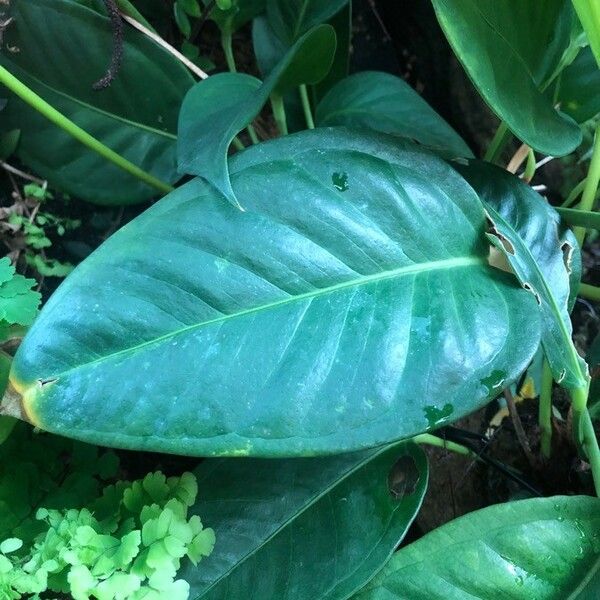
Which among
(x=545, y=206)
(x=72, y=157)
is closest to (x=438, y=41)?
(x=545, y=206)

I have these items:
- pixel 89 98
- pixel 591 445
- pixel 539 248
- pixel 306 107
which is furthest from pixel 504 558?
pixel 89 98


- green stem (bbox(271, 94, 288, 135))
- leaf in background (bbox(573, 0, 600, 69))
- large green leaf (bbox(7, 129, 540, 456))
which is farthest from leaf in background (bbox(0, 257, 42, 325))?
leaf in background (bbox(573, 0, 600, 69))

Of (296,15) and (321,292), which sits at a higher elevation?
(296,15)

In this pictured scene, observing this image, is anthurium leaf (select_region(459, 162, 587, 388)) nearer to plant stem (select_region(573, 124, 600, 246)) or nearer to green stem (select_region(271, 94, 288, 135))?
plant stem (select_region(573, 124, 600, 246))

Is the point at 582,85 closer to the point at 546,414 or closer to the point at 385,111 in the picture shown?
the point at 385,111

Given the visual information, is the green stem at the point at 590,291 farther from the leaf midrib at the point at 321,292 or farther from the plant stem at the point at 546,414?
the leaf midrib at the point at 321,292

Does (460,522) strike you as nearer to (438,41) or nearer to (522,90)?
(522,90)
